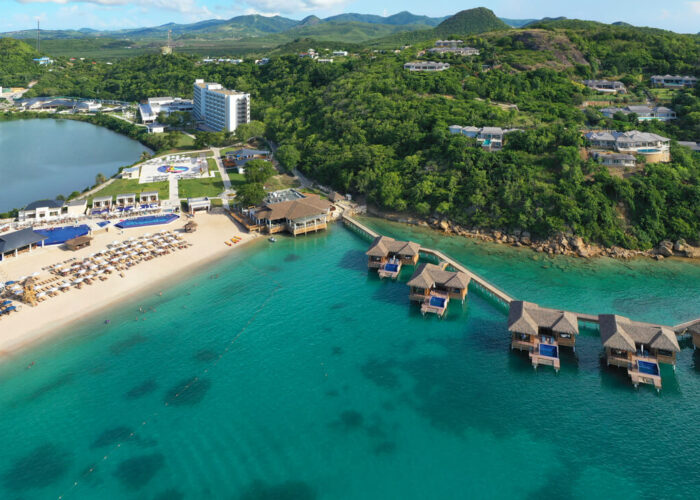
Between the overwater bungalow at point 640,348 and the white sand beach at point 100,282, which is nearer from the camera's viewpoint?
the overwater bungalow at point 640,348

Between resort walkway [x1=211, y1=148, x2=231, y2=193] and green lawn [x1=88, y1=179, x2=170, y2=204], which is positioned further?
resort walkway [x1=211, y1=148, x2=231, y2=193]

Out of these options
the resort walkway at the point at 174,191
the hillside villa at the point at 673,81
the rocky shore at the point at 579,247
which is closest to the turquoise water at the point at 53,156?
the resort walkway at the point at 174,191

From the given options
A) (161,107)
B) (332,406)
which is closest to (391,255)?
(332,406)

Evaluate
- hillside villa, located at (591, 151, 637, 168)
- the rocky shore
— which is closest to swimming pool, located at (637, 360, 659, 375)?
the rocky shore

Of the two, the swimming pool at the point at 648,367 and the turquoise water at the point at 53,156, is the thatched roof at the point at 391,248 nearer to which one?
the swimming pool at the point at 648,367

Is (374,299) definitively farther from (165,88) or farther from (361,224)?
(165,88)

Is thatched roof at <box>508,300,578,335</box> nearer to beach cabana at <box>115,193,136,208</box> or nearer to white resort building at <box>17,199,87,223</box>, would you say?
beach cabana at <box>115,193,136,208</box>


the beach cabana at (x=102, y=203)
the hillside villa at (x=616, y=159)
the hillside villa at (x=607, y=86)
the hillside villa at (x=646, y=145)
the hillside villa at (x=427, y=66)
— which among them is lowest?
the beach cabana at (x=102, y=203)

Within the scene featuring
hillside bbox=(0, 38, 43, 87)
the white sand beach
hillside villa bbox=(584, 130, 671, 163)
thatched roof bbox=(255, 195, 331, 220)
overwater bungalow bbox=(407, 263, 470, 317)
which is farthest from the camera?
hillside bbox=(0, 38, 43, 87)
